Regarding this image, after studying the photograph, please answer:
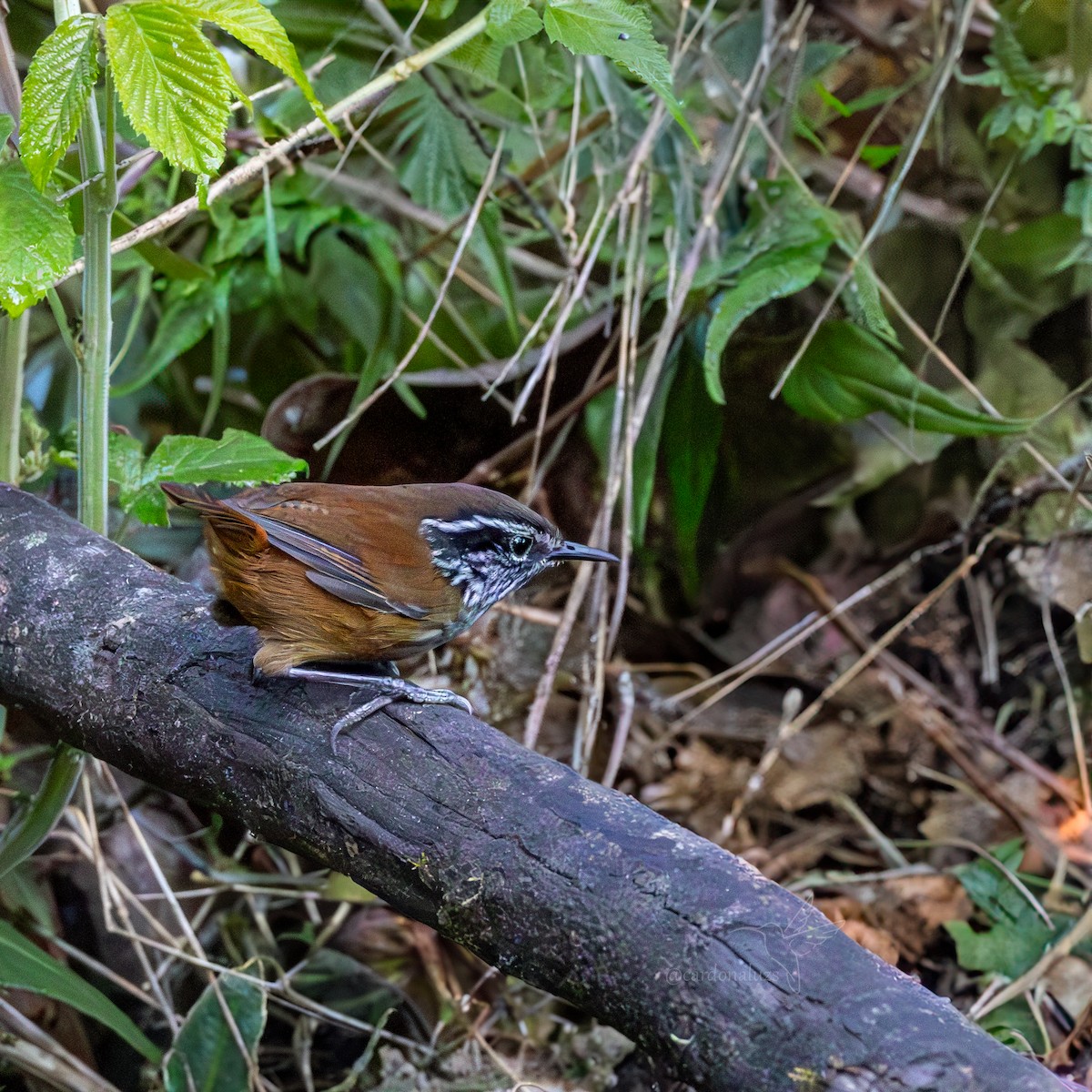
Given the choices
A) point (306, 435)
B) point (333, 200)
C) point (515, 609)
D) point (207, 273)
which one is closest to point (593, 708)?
point (515, 609)

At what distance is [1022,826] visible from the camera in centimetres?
334

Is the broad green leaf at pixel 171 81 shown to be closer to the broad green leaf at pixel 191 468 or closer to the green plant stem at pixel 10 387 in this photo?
the broad green leaf at pixel 191 468

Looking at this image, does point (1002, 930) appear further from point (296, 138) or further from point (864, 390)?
point (296, 138)

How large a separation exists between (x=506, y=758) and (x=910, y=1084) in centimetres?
73

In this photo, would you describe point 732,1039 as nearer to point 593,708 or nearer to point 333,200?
point 593,708

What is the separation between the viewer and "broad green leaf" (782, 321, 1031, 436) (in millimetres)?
3051

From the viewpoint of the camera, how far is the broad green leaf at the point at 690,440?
3.46 meters

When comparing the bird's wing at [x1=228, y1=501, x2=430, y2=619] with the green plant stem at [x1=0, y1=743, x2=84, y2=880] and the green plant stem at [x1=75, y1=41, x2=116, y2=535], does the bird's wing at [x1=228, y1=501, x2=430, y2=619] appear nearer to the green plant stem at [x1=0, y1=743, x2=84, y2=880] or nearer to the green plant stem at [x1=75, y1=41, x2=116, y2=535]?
the green plant stem at [x1=75, y1=41, x2=116, y2=535]

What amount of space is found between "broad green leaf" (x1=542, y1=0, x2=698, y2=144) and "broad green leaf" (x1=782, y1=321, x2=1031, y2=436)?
4.52ft

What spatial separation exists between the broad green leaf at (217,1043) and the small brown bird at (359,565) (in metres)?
1.06

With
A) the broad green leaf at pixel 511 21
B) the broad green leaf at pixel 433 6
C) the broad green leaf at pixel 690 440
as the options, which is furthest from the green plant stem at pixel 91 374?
the broad green leaf at pixel 690 440

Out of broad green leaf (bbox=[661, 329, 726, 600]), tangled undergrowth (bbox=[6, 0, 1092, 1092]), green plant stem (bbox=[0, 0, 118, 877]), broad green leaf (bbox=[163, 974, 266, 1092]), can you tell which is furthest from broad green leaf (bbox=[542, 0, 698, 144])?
broad green leaf (bbox=[163, 974, 266, 1092])

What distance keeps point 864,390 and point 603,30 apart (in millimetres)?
1538

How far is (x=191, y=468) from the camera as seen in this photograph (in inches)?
86.4
